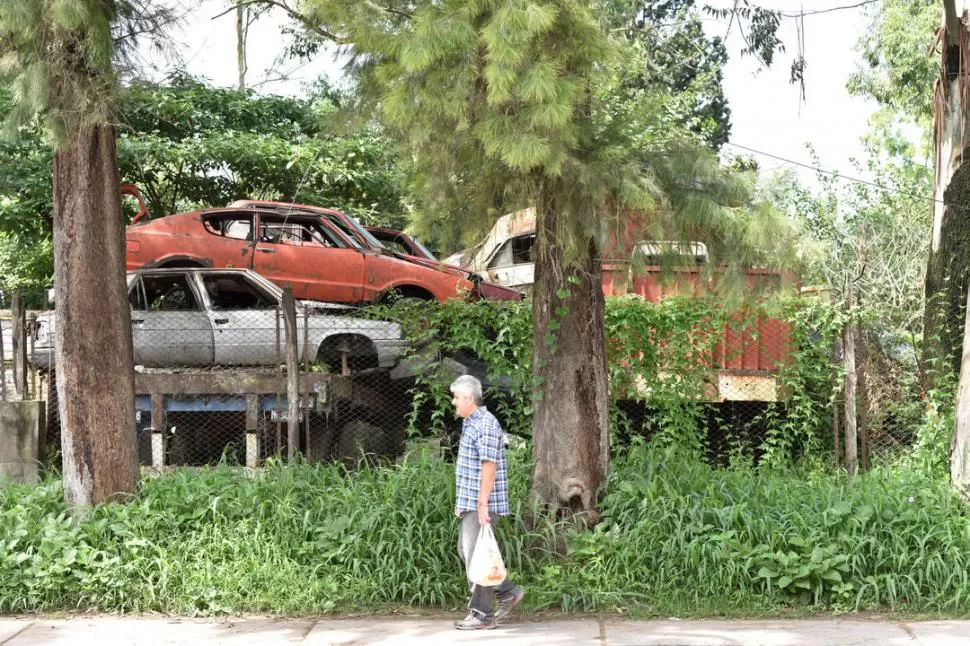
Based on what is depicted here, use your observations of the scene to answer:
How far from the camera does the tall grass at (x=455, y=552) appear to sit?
7.12 metres

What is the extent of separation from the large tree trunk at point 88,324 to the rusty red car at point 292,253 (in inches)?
145

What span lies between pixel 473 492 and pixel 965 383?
4444 mm

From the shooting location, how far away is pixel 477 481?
257 inches

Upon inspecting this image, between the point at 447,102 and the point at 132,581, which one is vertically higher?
the point at 447,102

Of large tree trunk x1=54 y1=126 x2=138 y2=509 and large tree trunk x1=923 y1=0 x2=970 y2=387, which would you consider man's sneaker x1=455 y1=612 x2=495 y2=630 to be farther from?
large tree trunk x1=923 y1=0 x2=970 y2=387

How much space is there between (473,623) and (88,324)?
3717mm

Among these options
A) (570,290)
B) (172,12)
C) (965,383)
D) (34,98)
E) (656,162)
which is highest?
(172,12)

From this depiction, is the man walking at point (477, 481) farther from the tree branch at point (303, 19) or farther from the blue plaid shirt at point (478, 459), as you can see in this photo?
the tree branch at point (303, 19)

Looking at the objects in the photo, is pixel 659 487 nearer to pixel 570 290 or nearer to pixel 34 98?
pixel 570 290

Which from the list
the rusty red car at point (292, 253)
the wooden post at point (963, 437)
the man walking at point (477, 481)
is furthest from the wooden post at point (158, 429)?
the wooden post at point (963, 437)

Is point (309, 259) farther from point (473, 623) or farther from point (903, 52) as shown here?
point (903, 52)

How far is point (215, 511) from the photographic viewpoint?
25.4ft

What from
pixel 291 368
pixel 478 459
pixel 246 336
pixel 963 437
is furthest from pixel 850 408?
pixel 246 336

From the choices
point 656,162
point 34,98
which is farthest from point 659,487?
point 34,98
